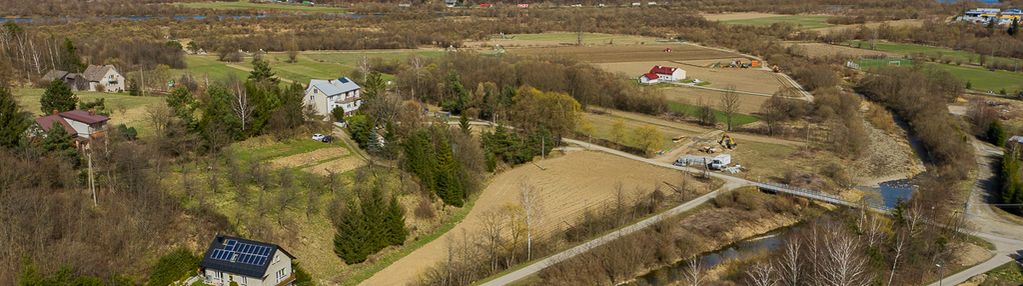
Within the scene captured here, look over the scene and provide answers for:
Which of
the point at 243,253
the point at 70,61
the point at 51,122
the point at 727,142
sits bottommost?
the point at 727,142

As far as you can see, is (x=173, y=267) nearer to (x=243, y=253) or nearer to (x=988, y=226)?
(x=243, y=253)

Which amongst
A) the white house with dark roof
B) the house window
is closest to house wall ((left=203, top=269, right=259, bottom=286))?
the house window

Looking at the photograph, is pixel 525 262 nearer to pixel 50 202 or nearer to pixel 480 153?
pixel 480 153

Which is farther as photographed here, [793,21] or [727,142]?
[793,21]

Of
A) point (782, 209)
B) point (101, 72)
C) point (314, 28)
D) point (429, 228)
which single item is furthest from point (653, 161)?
point (314, 28)

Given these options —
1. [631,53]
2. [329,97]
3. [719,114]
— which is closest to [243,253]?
[329,97]
